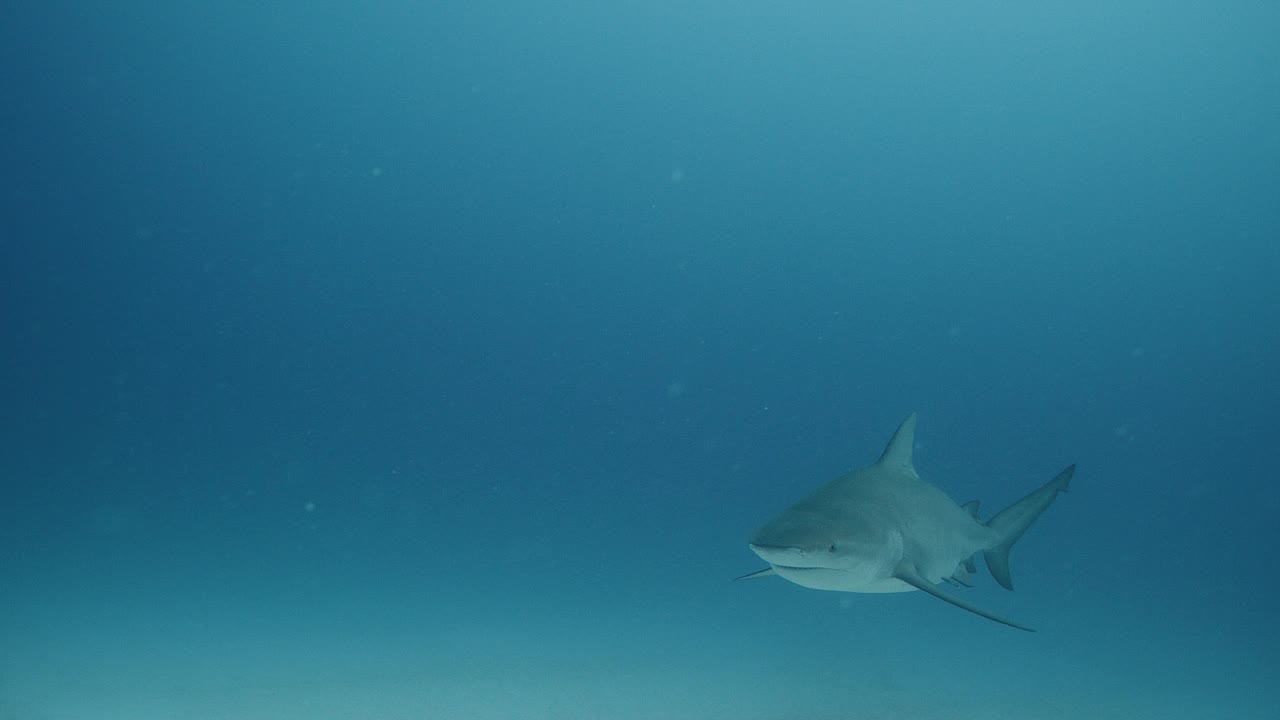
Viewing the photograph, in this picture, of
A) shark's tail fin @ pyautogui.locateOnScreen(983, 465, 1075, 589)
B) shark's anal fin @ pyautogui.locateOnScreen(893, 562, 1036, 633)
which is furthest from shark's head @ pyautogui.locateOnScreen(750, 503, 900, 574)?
shark's tail fin @ pyautogui.locateOnScreen(983, 465, 1075, 589)

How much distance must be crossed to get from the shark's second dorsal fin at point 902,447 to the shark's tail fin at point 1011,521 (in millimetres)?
782

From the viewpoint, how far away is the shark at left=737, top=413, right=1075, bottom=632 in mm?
3336

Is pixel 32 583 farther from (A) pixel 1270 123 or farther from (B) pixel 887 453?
(A) pixel 1270 123

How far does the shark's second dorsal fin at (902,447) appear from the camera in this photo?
15.7ft

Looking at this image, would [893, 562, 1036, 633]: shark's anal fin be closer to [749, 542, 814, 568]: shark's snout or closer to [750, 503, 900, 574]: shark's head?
[750, 503, 900, 574]: shark's head

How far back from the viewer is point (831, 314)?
152ft

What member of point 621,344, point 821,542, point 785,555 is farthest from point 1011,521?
point 621,344

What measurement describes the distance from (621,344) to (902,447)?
4282 centimetres

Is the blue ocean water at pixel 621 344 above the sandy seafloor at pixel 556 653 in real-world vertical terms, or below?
above

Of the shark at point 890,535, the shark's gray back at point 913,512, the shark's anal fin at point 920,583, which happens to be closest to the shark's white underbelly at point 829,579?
the shark at point 890,535

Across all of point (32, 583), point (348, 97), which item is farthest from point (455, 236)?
point (32, 583)

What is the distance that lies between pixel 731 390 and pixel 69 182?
35473 millimetres

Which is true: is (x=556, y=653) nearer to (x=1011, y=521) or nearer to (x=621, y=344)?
(x=1011, y=521)

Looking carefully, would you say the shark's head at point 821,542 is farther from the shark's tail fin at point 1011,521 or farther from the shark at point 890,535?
the shark's tail fin at point 1011,521
